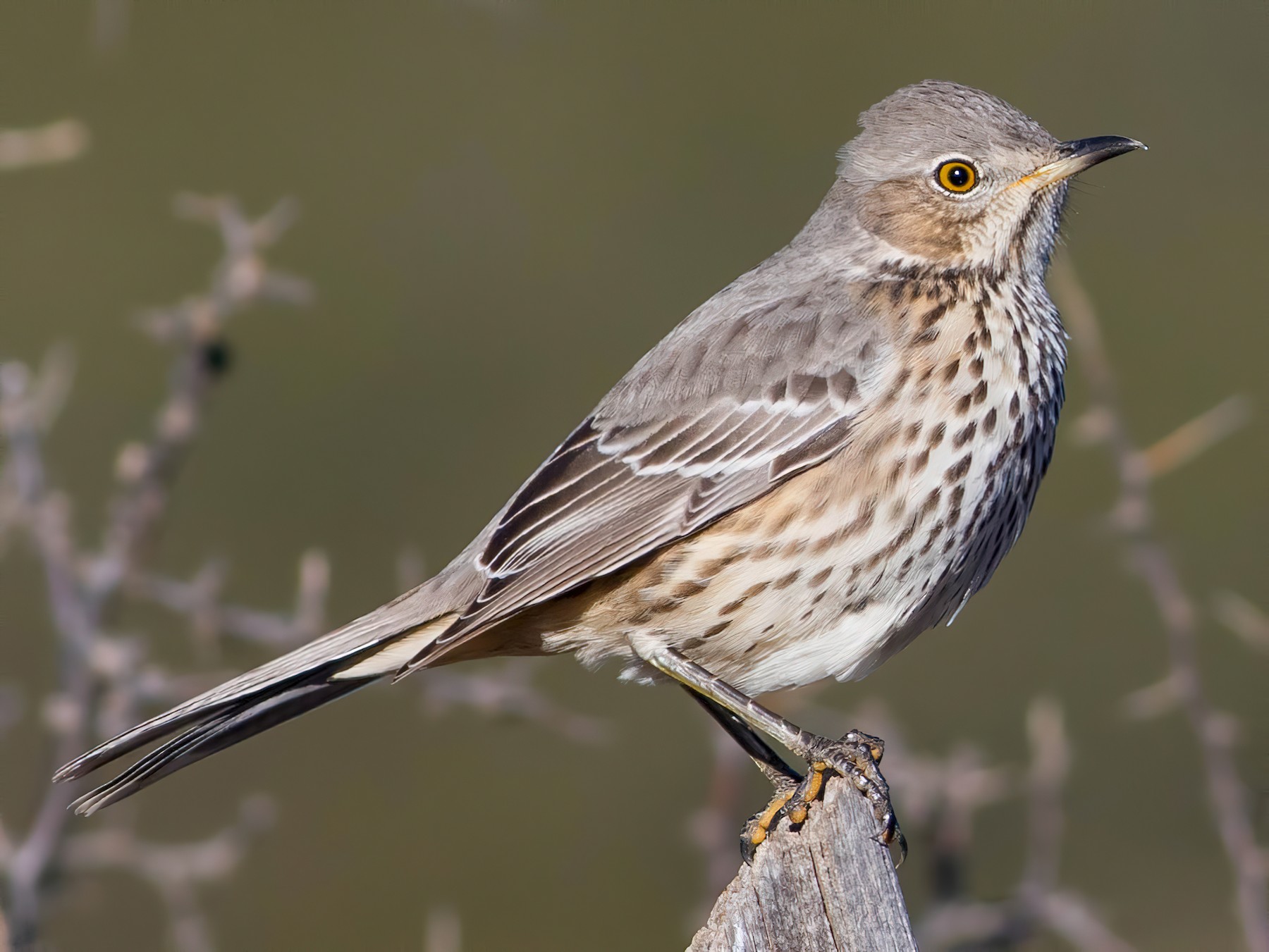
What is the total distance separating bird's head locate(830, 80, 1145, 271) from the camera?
4.95m

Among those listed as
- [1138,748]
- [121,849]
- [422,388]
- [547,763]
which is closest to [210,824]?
[547,763]

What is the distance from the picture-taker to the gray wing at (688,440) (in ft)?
15.0

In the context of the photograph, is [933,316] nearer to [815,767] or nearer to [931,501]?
[931,501]

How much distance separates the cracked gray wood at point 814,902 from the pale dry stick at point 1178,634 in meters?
1.32

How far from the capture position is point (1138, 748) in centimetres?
957

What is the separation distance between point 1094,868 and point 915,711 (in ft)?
4.57

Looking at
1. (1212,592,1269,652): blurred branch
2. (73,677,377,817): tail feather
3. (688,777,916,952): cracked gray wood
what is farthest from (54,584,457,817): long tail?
(1212,592,1269,652): blurred branch

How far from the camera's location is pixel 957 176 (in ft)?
16.4

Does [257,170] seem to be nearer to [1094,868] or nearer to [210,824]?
[210,824]

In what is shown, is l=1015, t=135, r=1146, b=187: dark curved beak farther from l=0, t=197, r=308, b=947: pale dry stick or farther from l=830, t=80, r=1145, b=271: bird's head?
l=0, t=197, r=308, b=947: pale dry stick

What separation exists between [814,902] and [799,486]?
160 cm

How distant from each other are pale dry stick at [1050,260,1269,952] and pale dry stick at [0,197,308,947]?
232 cm

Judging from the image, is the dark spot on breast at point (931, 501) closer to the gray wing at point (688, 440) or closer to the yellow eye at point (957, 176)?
the gray wing at point (688, 440)

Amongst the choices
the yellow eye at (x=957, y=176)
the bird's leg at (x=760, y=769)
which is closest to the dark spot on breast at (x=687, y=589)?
the bird's leg at (x=760, y=769)
